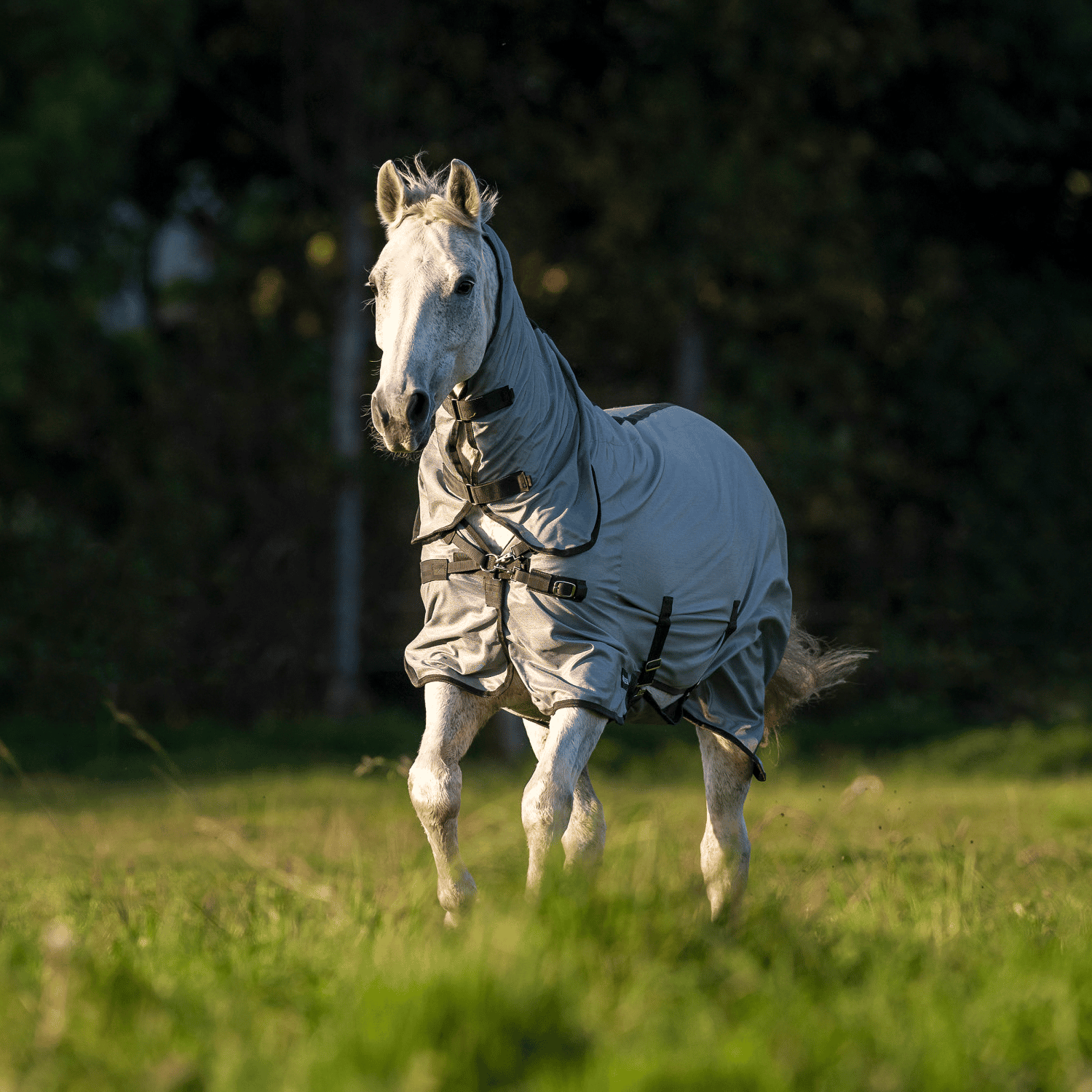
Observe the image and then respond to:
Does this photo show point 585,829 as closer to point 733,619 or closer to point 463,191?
point 733,619

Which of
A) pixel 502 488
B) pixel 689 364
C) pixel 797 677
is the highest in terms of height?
pixel 689 364

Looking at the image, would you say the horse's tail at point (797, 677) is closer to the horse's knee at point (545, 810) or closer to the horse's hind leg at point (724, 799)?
the horse's hind leg at point (724, 799)

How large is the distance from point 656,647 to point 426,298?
4.07 ft

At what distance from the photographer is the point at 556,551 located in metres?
3.92

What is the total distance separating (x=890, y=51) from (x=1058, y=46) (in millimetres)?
2242

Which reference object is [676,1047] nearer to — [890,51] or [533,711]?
[533,711]

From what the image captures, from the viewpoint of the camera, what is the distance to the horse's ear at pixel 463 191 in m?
3.79

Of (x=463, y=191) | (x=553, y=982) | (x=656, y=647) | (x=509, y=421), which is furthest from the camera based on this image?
(x=656, y=647)

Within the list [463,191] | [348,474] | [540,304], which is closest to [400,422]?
[463,191]

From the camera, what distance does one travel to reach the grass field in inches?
91.1

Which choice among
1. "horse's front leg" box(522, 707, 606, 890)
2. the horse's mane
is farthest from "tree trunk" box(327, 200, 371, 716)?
"horse's front leg" box(522, 707, 606, 890)

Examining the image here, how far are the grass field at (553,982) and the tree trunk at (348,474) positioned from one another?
25.5 ft

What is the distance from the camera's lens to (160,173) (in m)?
14.3

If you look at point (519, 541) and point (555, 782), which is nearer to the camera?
point (555, 782)
